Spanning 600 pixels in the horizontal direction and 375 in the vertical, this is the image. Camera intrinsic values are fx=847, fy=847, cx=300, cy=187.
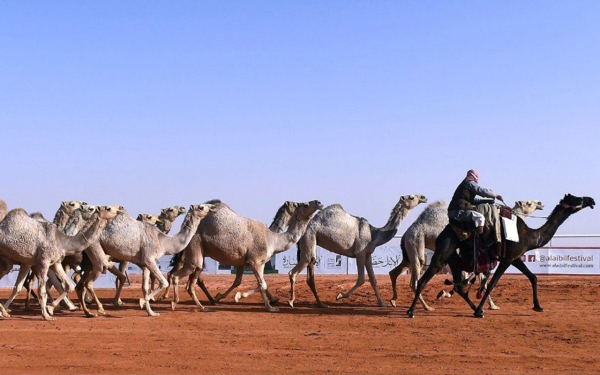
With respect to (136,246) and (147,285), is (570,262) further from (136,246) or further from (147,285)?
(136,246)

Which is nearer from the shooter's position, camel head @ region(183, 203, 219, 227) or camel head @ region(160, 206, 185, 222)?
camel head @ region(183, 203, 219, 227)

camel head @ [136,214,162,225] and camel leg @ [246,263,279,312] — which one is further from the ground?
camel head @ [136,214,162,225]

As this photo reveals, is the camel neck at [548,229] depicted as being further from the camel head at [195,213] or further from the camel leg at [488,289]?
the camel head at [195,213]

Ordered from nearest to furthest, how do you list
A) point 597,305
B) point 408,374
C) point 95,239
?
1. point 408,374
2. point 95,239
3. point 597,305

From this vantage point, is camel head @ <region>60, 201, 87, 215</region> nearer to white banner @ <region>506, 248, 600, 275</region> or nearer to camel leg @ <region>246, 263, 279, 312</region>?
camel leg @ <region>246, 263, 279, 312</region>

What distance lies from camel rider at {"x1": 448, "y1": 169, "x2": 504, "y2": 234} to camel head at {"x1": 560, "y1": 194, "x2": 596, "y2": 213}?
1.81 m

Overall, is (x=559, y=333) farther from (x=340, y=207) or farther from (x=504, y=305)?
(x=340, y=207)

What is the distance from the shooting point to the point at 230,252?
16.5 meters

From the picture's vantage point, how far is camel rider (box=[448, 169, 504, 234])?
47.4ft

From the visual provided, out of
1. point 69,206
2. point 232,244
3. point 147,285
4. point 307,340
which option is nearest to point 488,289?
point 307,340

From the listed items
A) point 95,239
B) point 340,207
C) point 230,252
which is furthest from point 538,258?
point 95,239

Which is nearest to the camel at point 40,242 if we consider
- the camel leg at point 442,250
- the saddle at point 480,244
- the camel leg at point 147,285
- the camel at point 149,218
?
the camel leg at point 147,285

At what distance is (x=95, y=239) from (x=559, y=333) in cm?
781

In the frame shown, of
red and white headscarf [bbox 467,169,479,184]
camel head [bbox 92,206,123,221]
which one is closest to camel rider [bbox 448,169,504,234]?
red and white headscarf [bbox 467,169,479,184]
